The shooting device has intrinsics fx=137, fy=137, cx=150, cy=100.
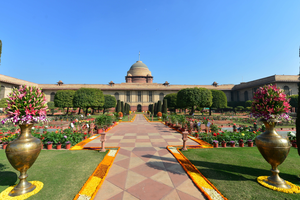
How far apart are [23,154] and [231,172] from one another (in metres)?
4.96

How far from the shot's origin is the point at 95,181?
3.30 m

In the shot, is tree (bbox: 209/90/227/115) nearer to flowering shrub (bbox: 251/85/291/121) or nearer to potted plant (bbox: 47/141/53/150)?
flowering shrub (bbox: 251/85/291/121)

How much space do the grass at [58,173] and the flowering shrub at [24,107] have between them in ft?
4.96

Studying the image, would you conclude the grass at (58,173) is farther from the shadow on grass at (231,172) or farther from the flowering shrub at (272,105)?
the flowering shrub at (272,105)

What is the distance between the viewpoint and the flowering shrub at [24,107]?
9.49 ft

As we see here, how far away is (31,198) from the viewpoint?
8.88 feet

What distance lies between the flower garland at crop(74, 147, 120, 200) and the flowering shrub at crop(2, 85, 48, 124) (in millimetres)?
1824

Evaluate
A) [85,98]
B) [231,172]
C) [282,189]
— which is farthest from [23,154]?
[85,98]

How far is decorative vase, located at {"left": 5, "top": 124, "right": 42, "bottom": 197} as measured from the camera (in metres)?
2.71

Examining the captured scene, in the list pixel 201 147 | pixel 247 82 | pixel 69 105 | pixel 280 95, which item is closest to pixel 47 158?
pixel 201 147

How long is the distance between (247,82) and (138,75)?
3908 centimetres

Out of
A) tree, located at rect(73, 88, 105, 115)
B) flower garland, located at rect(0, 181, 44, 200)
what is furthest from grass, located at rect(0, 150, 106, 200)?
tree, located at rect(73, 88, 105, 115)

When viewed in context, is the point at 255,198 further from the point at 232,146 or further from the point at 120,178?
the point at 232,146

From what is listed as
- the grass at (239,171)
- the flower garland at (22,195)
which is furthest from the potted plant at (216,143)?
the flower garland at (22,195)
